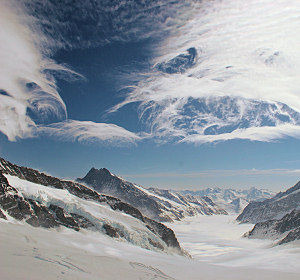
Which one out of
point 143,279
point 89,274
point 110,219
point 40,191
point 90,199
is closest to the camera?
point 89,274

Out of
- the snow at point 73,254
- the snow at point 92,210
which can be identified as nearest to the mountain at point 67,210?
the snow at point 92,210

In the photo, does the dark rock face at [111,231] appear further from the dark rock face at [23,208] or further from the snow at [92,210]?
the dark rock face at [23,208]

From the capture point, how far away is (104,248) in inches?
2450

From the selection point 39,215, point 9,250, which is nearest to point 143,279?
point 9,250

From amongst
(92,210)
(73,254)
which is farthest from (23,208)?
(73,254)

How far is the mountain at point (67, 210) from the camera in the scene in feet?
219

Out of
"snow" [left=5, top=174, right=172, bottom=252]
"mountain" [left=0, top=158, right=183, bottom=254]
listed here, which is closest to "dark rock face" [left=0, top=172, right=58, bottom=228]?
"mountain" [left=0, top=158, right=183, bottom=254]

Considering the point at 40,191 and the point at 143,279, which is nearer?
the point at 143,279

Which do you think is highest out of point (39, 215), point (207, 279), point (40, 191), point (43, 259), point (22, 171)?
point (22, 171)

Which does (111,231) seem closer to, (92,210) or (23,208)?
(92,210)

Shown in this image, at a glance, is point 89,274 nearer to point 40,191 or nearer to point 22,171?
point 40,191

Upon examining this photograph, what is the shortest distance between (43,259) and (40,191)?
50121 mm

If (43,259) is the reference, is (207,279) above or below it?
below

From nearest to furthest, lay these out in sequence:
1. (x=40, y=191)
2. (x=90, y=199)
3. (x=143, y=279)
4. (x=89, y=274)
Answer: (x=89, y=274) → (x=143, y=279) → (x=40, y=191) → (x=90, y=199)
